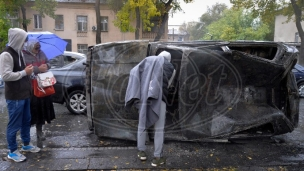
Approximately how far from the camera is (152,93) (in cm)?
374

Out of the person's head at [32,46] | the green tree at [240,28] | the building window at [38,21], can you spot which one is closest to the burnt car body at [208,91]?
the person's head at [32,46]

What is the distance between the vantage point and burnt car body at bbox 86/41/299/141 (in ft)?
13.9

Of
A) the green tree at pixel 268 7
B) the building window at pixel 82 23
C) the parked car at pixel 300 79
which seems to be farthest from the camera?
the building window at pixel 82 23

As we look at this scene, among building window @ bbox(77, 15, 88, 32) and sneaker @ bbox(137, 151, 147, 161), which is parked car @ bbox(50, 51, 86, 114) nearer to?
sneaker @ bbox(137, 151, 147, 161)

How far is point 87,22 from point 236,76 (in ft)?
91.0

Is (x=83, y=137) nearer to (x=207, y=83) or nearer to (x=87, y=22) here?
(x=207, y=83)

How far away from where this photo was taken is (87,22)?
29984 millimetres

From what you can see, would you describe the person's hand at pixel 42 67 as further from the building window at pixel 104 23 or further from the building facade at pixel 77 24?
the building window at pixel 104 23

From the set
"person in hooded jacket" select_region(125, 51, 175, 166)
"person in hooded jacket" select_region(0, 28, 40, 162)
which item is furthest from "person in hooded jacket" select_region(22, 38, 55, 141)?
"person in hooded jacket" select_region(125, 51, 175, 166)

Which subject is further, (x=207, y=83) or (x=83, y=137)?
(x=83, y=137)

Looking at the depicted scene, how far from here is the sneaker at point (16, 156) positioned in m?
4.08

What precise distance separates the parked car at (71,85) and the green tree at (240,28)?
34.8m

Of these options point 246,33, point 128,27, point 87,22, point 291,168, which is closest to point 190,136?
point 291,168

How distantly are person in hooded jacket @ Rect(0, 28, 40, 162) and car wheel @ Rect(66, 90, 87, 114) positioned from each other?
2.66 meters
